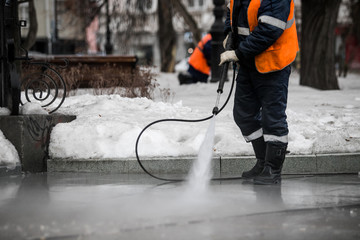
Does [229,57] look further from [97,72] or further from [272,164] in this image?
[97,72]

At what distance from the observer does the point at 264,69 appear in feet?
19.3

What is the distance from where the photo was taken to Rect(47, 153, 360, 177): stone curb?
686cm

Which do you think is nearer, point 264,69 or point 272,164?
point 264,69

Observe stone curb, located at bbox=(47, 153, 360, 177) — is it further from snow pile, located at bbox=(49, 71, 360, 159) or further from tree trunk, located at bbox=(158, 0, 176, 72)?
tree trunk, located at bbox=(158, 0, 176, 72)

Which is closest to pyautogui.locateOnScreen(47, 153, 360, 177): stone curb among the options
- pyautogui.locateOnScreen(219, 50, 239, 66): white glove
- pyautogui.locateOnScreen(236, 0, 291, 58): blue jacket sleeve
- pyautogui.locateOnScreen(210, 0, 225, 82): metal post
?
pyautogui.locateOnScreen(219, 50, 239, 66): white glove

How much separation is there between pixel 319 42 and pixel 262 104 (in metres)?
9.30

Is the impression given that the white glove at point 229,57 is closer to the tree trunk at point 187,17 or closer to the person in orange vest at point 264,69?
the person in orange vest at point 264,69

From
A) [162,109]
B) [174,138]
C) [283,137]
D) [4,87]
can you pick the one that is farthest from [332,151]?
[4,87]

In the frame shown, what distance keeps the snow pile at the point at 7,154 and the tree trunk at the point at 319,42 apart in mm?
9626

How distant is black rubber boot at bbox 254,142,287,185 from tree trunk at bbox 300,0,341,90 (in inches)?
359

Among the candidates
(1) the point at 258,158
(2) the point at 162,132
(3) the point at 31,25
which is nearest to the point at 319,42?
(3) the point at 31,25

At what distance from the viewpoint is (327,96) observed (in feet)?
39.8

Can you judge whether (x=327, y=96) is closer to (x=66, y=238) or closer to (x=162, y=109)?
(x=162, y=109)

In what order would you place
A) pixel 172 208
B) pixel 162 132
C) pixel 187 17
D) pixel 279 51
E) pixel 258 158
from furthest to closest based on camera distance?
pixel 187 17 < pixel 162 132 < pixel 258 158 < pixel 279 51 < pixel 172 208
